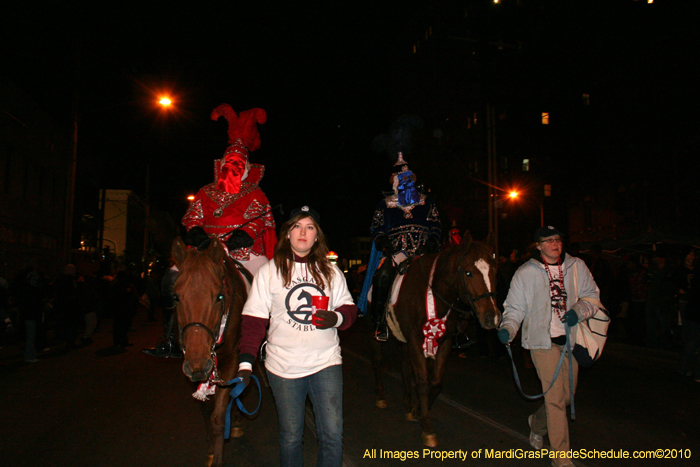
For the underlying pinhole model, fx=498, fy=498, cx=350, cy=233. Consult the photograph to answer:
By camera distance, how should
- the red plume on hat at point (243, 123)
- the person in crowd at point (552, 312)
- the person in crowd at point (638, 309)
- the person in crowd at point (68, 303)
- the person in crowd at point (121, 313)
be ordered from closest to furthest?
the person in crowd at point (552, 312), the red plume on hat at point (243, 123), the person in crowd at point (638, 309), the person in crowd at point (68, 303), the person in crowd at point (121, 313)

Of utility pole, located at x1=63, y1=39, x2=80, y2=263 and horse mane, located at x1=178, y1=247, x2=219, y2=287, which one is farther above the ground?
utility pole, located at x1=63, y1=39, x2=80, y2=263

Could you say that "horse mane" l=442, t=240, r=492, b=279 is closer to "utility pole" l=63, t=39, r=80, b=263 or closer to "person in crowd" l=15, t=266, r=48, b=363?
"person in crowd" l=15, t=266, r=48, b=363

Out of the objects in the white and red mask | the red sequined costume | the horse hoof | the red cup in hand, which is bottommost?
the horse hoof

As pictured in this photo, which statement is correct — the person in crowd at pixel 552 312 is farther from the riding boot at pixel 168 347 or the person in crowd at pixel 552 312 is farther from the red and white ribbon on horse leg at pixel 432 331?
the riding boot at pixel 168 347

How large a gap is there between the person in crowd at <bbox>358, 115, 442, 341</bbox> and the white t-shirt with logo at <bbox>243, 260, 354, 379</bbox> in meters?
3.38

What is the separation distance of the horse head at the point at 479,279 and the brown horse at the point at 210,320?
2.35 metres

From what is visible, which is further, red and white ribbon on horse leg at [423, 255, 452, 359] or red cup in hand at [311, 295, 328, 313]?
red and white ribbon on horse leg at [423, 255, 452, 359]

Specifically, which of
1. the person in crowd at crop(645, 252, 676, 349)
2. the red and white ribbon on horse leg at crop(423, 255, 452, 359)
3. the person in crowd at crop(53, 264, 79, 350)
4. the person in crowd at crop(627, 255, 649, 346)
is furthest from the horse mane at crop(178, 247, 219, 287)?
the person in crowd at crop(627, 255, 649, 346)

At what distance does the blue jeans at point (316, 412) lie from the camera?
339cm

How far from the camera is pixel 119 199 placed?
45656mm

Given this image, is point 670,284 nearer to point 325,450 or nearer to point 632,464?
point 632,464

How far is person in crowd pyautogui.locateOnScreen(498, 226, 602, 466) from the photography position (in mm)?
4590

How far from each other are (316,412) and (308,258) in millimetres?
1109

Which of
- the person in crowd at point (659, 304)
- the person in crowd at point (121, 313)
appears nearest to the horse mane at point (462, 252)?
the person in crowd at point (659, 304)
